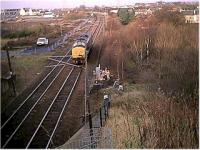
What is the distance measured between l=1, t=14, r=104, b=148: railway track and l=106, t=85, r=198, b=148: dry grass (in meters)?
0.60

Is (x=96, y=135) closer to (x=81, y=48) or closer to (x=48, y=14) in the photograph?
(x=48, y=14)

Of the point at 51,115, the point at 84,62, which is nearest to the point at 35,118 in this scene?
the point at 51,115

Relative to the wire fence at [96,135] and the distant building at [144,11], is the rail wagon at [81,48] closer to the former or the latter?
the distant building at [144,11]

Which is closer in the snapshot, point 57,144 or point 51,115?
point 57,144

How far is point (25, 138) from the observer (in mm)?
2908

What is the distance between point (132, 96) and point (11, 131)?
1.50m

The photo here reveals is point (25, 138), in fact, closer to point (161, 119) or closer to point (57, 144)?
point (57, 144)

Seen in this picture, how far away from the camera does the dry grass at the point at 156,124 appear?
8.21ft

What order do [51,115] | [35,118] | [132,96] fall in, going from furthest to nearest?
[132,96] < [51,115] < [35,118]

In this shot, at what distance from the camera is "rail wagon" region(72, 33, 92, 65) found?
16.0 ft

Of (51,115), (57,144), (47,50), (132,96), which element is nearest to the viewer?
(57,144)

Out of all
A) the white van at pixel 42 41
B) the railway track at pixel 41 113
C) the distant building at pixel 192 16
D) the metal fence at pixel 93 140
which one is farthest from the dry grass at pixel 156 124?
the white van at pixel 42 41

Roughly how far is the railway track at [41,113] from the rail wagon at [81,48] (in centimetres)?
15

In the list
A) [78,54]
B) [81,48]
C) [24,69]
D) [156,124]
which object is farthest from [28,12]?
[81,48]
